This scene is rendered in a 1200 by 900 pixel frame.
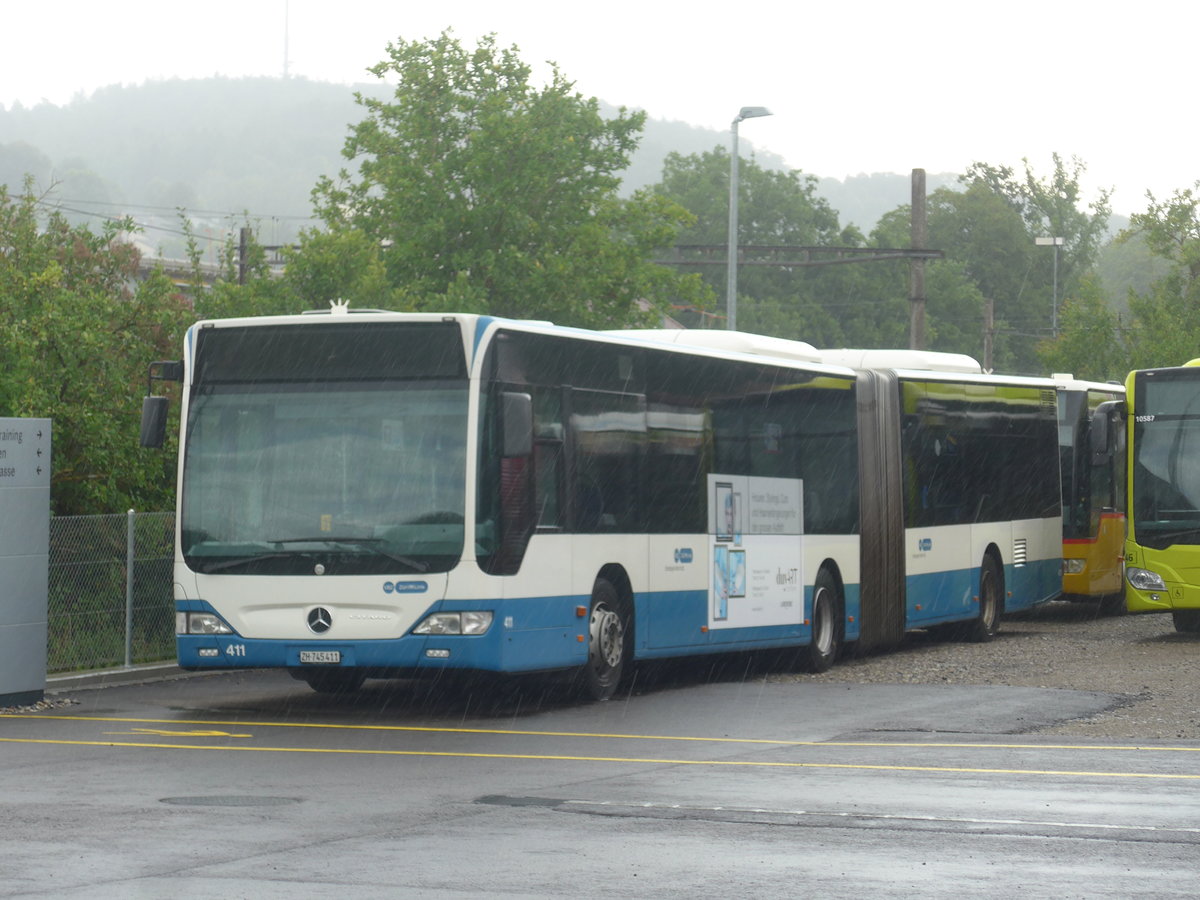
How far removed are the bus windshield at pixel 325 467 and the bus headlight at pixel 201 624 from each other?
374mm

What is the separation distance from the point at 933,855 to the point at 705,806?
1811 mm

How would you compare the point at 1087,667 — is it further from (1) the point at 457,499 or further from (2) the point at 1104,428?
(1) the point at 457,499

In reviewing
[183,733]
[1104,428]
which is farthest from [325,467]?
[1104,428]

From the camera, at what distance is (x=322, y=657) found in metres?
15.0

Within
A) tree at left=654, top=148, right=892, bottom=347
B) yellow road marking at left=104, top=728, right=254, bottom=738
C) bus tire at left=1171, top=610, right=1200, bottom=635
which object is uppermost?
tree at left=654, top=148, right=892, bottom=347

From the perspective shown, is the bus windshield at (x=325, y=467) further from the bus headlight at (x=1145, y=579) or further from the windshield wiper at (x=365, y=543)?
the bus headlight at (x=1145, y=579)

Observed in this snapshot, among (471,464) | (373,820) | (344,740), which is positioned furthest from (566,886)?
(471,464)

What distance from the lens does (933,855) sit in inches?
341

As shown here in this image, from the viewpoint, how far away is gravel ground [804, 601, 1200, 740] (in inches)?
593

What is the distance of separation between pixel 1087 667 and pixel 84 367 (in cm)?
1034

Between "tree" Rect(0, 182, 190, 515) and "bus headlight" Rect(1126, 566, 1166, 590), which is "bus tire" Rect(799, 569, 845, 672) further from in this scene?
"tree" Rect(0, 182, 190, 515)

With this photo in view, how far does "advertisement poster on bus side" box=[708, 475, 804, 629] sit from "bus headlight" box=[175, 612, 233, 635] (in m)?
4.75

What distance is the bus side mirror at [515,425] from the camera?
14836 millimetres

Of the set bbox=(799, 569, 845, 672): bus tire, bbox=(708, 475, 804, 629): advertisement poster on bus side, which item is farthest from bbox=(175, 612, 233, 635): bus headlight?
bbox=(799, 569, 845, 672): bus tire
